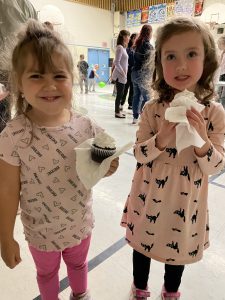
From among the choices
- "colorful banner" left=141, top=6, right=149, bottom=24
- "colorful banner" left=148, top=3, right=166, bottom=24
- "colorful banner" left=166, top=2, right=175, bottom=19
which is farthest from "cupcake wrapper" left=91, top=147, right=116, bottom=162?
"colorful banner" left=141, top=6, right=149, bottom=24

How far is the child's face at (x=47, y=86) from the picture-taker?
0.72m

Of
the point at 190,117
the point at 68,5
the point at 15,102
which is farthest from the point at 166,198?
the point at 68,5

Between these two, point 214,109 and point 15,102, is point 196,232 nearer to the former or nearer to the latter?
point 214,109

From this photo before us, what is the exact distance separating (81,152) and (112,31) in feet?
43.9

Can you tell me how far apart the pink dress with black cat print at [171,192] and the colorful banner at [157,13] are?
11.5 meters

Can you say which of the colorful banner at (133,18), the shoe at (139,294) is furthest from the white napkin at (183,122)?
the colorful banner at (133,18)

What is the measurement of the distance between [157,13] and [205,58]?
39.1ft

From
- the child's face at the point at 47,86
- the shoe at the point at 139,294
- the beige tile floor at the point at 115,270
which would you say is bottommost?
the beige tile floor at the point at 115,270

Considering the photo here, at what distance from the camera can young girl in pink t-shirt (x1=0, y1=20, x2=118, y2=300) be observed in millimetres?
731

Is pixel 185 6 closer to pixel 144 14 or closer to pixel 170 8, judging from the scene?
pixel 170 8

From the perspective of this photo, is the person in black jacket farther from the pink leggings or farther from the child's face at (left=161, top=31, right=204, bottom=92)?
the pink leggings

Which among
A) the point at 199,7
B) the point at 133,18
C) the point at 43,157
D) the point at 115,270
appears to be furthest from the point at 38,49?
the point at 133,18

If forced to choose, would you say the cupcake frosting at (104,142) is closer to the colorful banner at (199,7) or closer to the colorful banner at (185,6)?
the colorful banner at (185,6)

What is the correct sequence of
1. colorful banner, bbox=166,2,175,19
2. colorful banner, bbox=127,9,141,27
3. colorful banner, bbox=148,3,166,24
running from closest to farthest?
colorful banner, bbox=166,2,175,19
colorful banner, bbox=148,3,166,24
colorful banner, bbox=127,9,141,27
